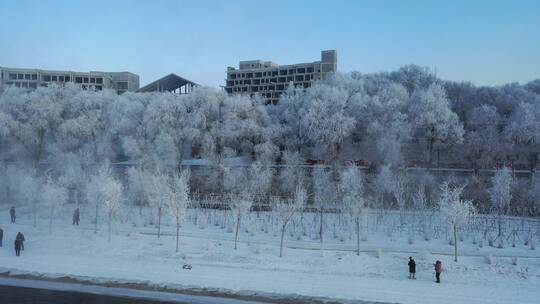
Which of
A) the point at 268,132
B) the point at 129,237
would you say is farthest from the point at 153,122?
the point at 129,237

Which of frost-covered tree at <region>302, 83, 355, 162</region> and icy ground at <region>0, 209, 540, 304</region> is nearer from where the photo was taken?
icy ground at <region>0, 209, 540, 304</region>

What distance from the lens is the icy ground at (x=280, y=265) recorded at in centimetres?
1772

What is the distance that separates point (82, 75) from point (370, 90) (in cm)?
5431

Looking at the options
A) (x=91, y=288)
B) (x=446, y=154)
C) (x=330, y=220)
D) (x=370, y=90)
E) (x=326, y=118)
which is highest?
(x=370, y=90)

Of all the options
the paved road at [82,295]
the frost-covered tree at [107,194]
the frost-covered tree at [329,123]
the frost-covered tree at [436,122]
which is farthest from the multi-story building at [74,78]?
the paved road at [82,295]

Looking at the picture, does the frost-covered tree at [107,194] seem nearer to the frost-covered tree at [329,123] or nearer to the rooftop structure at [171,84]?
the frost-covered tree at [329,123]

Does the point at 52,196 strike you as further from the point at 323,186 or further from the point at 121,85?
Answer: the point at 121,85

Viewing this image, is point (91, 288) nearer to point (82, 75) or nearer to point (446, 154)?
point (446, 154)

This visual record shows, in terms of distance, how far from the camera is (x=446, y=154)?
148 ft

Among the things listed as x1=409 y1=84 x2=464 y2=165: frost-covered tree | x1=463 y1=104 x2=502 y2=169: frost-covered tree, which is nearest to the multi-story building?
x1=409 y1=84 x2=464 y2=165: frost-covered tree

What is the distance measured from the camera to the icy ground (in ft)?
58.1

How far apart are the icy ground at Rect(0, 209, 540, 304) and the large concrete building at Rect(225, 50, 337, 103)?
54.9m

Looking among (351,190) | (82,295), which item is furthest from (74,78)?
(82,295)

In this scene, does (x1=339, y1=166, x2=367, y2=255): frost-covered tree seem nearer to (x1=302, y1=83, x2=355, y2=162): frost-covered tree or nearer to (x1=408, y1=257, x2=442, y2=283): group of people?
(x1=408, y1=257, x2=442, y2=283): group of people
